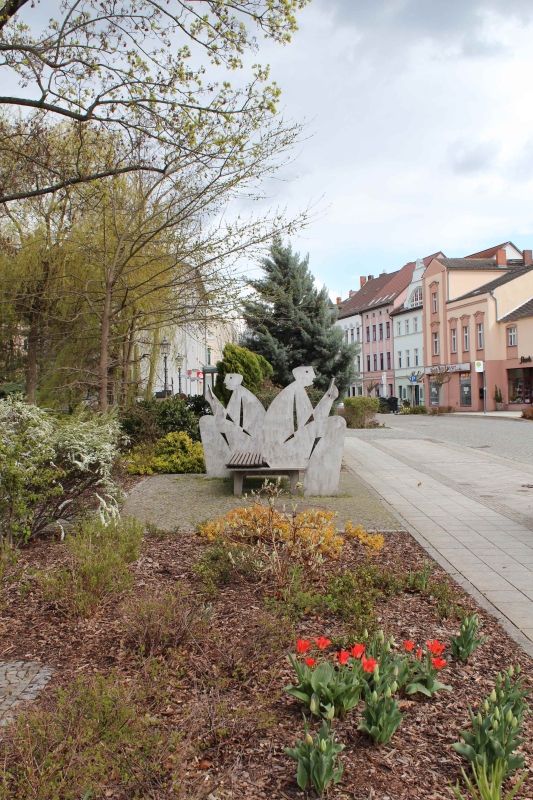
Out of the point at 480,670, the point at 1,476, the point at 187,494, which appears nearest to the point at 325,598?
the point at 480,670

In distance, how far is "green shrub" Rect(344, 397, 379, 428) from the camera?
3322 cm

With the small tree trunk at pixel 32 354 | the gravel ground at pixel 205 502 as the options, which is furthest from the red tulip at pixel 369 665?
the small tree trunk at pixel 32 354

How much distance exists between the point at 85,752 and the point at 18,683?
3.71 feet

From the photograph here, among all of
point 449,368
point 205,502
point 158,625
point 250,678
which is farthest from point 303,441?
point 449,368

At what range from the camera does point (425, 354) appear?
6688cm

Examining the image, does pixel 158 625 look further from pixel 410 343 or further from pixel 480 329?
pixel 410 343

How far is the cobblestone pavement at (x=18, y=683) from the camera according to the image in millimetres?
3229

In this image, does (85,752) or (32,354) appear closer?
(85,752)

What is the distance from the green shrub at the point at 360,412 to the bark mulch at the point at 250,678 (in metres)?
27.8

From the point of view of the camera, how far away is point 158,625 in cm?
376

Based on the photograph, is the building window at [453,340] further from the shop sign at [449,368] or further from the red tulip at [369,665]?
the red tulip at [369,665]

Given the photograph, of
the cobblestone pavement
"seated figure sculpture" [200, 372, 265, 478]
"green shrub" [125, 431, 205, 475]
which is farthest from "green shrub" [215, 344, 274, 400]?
the cobblestone pavement

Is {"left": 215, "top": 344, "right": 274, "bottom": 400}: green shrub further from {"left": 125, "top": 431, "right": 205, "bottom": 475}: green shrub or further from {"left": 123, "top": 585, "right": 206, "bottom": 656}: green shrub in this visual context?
{"left": 123, "top": 585, "right": 206, "bottom": 656}: green shrub

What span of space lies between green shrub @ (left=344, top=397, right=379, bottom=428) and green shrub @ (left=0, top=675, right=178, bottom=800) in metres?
30.4
